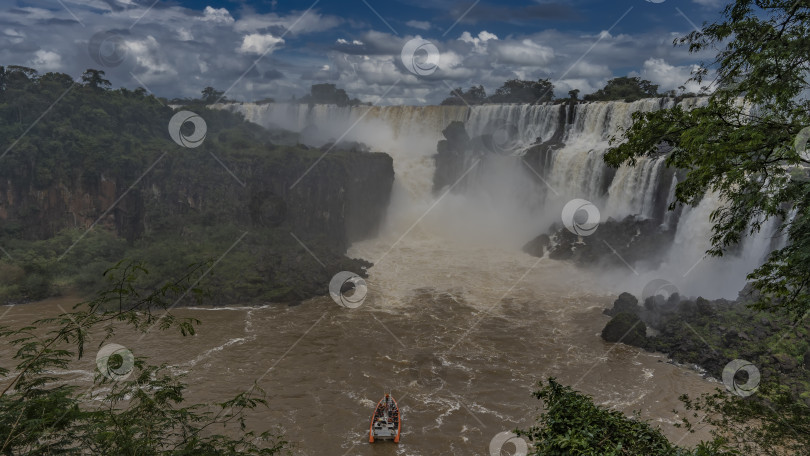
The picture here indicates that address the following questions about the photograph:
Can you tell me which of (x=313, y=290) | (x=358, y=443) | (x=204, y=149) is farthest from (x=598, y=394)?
(x=204, y=149)

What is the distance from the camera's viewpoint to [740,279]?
2877cm

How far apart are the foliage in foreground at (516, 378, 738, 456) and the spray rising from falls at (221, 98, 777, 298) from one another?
25250 mm

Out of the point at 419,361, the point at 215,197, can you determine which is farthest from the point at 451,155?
the point at 419,361

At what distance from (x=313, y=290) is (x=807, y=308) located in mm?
28259

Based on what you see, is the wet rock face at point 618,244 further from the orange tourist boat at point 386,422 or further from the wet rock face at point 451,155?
the orange tourist boat at point 386,422

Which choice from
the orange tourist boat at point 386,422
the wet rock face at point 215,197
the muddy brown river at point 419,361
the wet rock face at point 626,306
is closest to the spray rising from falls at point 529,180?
the wet rock face at point 626,306

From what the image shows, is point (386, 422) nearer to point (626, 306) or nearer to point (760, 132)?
point (760, 132)

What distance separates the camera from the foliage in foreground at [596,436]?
705 cm

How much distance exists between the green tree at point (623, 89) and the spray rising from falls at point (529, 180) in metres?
12.8

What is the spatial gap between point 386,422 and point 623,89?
179ft

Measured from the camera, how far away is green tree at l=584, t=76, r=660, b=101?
5531 cm

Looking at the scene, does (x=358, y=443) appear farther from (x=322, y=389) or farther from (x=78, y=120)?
(x=78, y=120)

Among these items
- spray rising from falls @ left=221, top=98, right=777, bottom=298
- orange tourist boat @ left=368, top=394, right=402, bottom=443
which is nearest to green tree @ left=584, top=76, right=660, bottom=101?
spray rising from falls @ left=221, top=98, right=777, bottom=298

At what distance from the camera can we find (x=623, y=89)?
56.7m
